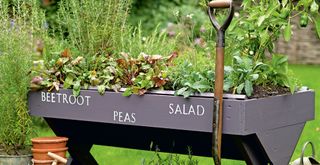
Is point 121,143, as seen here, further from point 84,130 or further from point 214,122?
point 214,122

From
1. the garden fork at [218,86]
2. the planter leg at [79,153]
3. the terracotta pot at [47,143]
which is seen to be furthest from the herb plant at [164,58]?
the planter leg at [79,153]

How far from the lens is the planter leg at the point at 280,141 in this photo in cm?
A: 346

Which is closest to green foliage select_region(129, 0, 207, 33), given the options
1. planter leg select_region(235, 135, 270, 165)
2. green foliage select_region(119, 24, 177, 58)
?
green foliage select_region(119, 24, 177, 58)

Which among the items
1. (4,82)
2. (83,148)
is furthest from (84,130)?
(4,82)

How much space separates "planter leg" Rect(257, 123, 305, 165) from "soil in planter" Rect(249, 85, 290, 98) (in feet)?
0.52

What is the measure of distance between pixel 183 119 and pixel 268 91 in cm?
41

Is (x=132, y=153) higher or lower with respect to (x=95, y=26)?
lower

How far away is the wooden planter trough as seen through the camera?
11.1 ft

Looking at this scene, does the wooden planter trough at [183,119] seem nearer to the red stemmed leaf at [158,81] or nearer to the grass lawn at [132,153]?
the red stemmed leaf at [158,81]

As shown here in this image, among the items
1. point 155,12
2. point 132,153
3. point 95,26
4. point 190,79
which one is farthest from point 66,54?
point 155,12

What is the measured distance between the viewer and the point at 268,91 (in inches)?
140

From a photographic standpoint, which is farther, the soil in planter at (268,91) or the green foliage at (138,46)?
the green foliage at (138,46)

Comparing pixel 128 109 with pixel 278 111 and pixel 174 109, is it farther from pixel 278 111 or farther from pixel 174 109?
pixel 278 111

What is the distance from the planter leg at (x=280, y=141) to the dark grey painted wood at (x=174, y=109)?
0.03 meters
